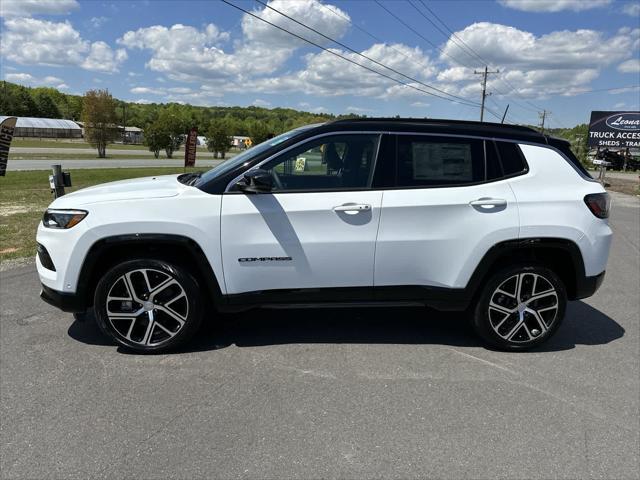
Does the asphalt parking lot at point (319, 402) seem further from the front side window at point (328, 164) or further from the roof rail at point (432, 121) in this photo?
the roof rail at point (432, 121)

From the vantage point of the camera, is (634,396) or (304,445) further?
(634,396)

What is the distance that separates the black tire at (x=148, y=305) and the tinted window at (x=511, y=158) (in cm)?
268

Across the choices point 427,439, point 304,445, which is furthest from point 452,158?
point 304,445

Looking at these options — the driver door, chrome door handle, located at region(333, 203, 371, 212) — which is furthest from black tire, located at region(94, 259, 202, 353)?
chrome door handle, located at region(333, 203, 371, 212)

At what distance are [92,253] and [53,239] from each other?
34 cm

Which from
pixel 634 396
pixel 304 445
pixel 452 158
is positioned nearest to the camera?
pixel 304 445

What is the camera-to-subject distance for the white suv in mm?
3545

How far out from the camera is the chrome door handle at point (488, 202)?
3.69 metres

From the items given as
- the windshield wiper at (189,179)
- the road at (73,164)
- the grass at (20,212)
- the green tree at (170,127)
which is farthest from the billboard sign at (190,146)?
the green tree at (170,127)

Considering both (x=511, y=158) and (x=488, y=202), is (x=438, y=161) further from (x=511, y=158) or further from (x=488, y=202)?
(x=511, y=158)

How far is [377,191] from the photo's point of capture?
3.65 metres

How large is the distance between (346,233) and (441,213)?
2.52ft

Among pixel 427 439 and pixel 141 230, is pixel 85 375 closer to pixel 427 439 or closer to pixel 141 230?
pixel 141 230

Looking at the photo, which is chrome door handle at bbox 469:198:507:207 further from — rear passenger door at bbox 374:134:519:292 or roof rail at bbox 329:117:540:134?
roof rail at bbox 329:117:540:134
